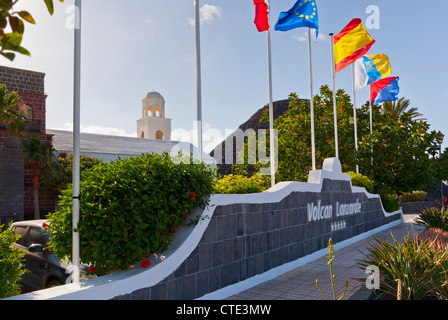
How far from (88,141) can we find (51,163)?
33.3 ft

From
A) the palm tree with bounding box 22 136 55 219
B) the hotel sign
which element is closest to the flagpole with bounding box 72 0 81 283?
the hotel sign

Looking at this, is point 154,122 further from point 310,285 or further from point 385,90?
point 310,285

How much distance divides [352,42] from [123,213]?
1263 centimetres

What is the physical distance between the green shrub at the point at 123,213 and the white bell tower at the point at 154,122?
46.6 meters

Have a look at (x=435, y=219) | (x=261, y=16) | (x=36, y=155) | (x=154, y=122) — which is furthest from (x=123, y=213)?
(x=154, y=122)

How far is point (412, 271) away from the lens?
5.50m

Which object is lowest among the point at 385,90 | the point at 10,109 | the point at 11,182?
the point at 11,182

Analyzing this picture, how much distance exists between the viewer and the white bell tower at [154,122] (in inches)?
2029

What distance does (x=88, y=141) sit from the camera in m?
42.8

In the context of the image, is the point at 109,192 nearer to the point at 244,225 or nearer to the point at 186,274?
the point at 186,274

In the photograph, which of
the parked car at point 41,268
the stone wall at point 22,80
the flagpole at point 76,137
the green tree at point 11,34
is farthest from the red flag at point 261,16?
the stone wall at point 22,80

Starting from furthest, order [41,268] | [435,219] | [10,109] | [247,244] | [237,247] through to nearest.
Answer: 1. [10,109]
2. [435,219]
3. [247,244]
4. [41,268]
5. [237,247]

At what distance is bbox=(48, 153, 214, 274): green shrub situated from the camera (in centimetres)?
485
